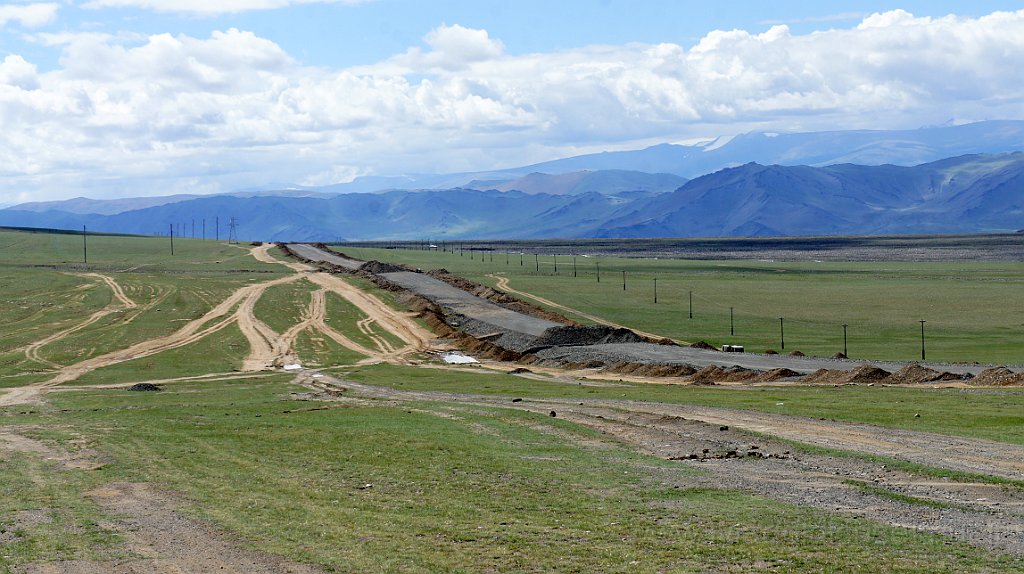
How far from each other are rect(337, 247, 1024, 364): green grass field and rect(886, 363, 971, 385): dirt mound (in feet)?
39.5

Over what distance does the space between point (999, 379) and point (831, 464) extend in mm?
25118

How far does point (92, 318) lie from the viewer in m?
82.1

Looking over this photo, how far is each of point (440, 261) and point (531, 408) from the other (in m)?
144

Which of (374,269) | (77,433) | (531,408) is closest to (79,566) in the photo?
(77,433)

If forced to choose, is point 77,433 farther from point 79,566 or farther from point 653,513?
point 653,513

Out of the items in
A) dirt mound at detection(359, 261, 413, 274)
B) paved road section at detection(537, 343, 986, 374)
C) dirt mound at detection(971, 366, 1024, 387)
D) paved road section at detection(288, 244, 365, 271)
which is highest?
paved road section at detection(288, 244, 365, 271)

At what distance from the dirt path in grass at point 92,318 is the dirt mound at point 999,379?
1906 inches

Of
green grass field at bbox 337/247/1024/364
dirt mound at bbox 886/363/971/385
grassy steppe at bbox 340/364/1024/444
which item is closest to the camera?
grassy steppe at bbox 340/364/1024/444

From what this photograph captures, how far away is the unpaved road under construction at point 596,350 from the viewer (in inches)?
2164

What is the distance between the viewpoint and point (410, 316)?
87.0 metres

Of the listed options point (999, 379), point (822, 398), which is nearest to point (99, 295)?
point (822, 398)

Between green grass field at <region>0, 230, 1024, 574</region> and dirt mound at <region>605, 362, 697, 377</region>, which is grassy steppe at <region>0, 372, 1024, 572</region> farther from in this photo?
dirt mound at <region>605, 362, 697, 377</region>

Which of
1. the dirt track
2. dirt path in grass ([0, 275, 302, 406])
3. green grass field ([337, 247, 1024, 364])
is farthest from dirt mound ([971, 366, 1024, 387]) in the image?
dirt path in grass ([0, 275, 302, 406])

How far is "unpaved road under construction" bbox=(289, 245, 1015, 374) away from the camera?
54969 mm
